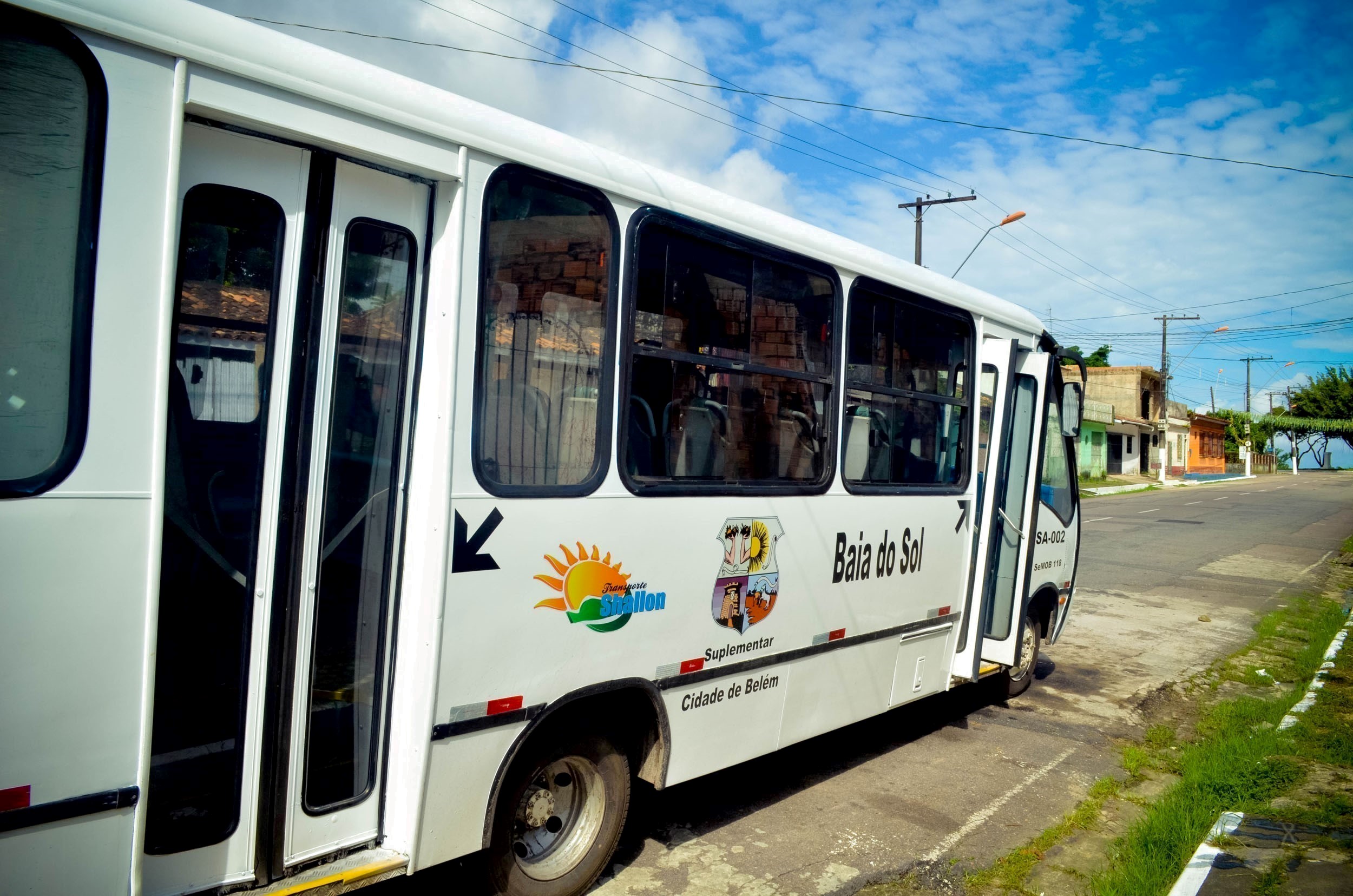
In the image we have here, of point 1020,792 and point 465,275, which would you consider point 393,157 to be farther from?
point 1020,792

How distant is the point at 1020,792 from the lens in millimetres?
5301

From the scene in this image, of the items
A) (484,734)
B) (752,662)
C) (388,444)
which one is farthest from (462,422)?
(752,662)

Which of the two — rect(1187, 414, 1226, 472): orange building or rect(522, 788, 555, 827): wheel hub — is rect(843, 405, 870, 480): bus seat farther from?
rect(1187, 414, 1226, 472): orange building

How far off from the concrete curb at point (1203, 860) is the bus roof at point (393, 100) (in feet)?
10.6

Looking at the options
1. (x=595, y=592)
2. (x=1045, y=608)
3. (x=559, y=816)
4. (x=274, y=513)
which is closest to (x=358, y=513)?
(x=274, y=513)

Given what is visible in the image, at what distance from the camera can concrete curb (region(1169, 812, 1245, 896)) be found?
13.1 feet

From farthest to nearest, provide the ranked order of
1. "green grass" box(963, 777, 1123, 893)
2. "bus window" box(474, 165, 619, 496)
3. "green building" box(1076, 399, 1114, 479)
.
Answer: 1. "green building" box(1076, 399, 1114, 479)
2. "green grass" box(963, 777, 1123, 893)
3. "bus window" box(474, 165, 619, 496)

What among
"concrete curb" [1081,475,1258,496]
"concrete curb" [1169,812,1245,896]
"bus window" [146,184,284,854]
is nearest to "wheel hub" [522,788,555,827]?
"bus window" [146,184,284,854]

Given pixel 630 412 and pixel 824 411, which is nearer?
pixel 630 412

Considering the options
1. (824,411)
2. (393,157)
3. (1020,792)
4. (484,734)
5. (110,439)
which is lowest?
(1020,792)

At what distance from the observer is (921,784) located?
5312 millimetres

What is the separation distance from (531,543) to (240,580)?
36.6 inches

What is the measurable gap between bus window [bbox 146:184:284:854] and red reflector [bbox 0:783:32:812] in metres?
0.31

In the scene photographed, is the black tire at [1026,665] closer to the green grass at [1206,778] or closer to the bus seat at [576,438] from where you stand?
the green grass at [1206,778]
